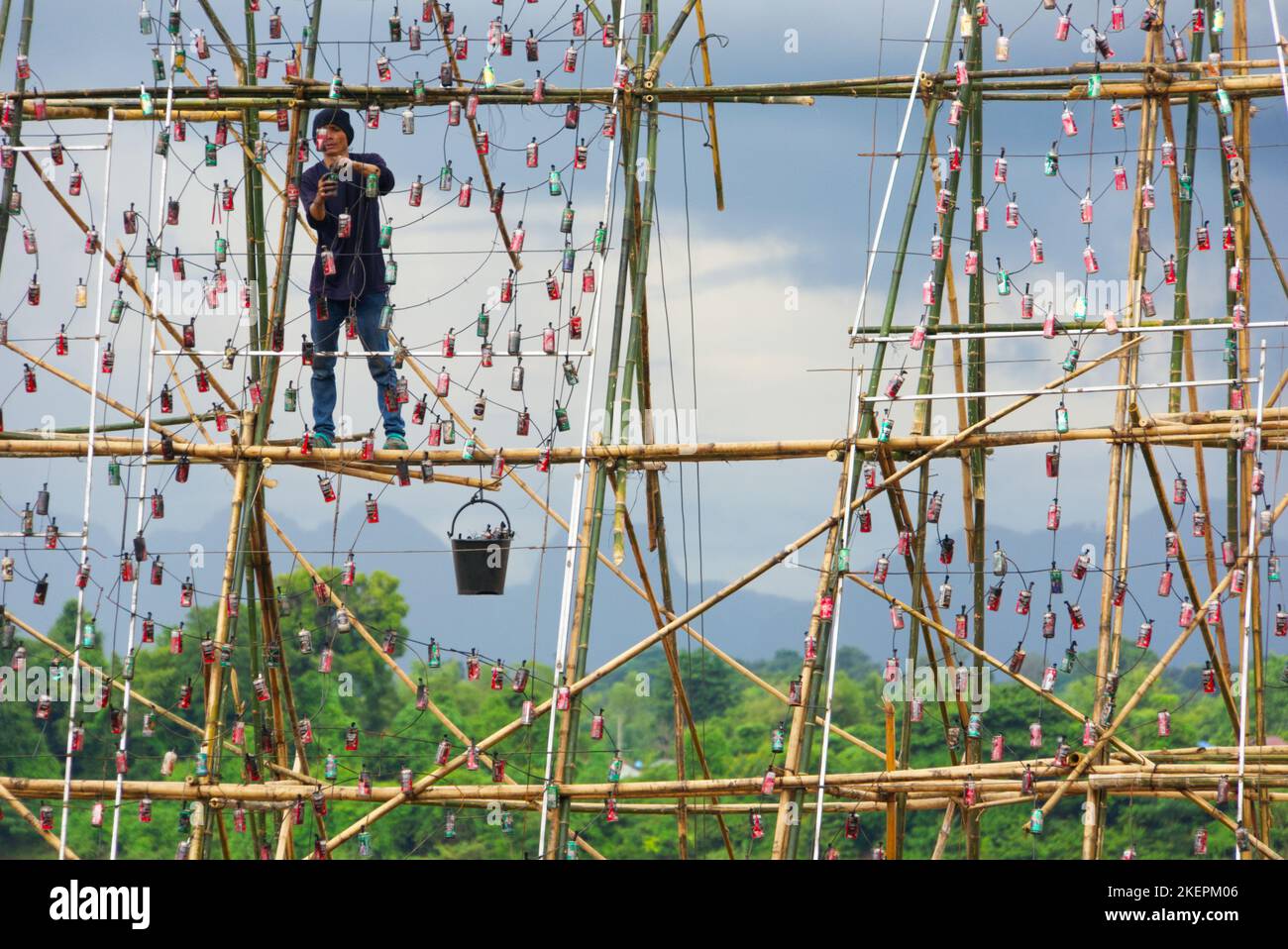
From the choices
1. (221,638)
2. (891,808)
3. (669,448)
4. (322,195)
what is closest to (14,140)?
(322,195)

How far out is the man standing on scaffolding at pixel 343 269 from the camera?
11.3m

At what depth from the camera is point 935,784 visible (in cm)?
1086

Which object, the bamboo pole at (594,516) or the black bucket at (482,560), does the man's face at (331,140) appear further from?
the black bucket at (482,560)

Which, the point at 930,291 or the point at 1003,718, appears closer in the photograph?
the point at 930,291

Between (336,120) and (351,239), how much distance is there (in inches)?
27.1

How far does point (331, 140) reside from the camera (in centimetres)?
1122

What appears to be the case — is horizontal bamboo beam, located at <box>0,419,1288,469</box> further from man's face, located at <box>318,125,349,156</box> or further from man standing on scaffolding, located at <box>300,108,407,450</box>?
man's face, located at <box>318,125,349,156</box>

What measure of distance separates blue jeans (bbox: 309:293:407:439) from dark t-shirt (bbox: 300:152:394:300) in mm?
86

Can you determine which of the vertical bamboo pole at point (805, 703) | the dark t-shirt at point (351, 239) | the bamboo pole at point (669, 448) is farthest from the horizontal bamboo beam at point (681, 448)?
the dark t-shirt at point (351, 239)

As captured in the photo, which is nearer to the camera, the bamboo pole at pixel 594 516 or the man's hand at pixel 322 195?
the bamboo pole at pixel 594 516

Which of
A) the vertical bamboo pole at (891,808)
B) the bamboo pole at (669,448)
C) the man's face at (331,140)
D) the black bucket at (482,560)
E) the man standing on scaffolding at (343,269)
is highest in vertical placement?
the man's face at (331,140)
